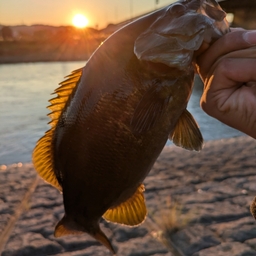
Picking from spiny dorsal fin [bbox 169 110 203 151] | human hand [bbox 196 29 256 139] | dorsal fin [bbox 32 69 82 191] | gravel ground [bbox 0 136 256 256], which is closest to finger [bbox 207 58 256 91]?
human hand [bbox 196 29 256 139]

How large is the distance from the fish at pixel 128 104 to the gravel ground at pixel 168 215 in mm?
931

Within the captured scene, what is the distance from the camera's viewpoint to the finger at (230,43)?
154cm

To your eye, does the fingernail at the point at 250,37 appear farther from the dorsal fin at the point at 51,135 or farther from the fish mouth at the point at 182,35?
the dorsal fin at the point at 51,135

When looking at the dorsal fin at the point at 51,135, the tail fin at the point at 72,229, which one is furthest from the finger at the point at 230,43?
the tail fin at the point at 72,229

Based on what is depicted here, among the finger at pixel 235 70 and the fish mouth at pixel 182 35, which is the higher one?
the fish mouth at pixel 182 35

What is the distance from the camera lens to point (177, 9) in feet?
5.57

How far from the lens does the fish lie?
1628mm

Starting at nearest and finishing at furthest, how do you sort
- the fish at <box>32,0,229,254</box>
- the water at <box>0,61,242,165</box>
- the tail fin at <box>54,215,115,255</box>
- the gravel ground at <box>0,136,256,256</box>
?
1. the fish at <box>32,0,229,254</box>
2. the tail fin at <box>54,215,115,255</box>
3. the gravel ground at <box>0,136,256,256</box>
4. the water at <box>0,61,242,165</box>

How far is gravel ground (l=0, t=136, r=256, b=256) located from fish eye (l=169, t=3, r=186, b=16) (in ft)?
5.69

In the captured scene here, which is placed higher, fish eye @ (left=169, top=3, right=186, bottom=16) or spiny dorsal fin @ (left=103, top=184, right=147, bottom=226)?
fish eye @ (left=169, top=3, right=186, bottom=16)

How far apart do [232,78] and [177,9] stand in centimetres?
46

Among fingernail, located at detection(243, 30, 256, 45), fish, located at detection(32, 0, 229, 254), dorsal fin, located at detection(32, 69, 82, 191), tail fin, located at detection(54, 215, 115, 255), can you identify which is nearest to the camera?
fingernail, located at detection(243, 30, 256, 45)

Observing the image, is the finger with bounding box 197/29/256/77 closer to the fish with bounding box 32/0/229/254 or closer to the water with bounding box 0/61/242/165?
the fish with bounding box 32/0/229/254

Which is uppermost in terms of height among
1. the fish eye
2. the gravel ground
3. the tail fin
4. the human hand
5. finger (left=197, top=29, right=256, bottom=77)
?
the fish eye
